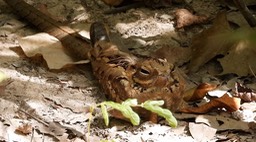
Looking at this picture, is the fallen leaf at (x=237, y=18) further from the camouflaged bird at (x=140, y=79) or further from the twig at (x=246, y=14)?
the camouflaged bird at (x=140, y=79)

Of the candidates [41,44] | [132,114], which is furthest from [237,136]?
[41,44]

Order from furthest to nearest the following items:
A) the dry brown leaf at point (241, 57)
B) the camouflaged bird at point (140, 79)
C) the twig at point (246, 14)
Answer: the twig at point (246, 14) < the dry brown leaf at point (241, 57) < the camouflaged bird at point (140, 79)

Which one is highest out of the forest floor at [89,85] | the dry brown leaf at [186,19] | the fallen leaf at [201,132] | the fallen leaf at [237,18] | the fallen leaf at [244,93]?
the fallen leaf at [237,18]

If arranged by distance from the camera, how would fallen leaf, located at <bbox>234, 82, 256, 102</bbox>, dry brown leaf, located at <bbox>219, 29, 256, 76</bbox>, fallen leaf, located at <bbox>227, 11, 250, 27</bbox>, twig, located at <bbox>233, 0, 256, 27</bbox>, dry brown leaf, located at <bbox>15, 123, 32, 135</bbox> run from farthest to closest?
fallen leaf, located at <bbox>227, 11, 250, 27</bbox>
twig, located at <bbox>233, 0, 256, 27</bbox>
dry brown leaf, located at <bbox>219, 29, 256, 76</bbox>
fallen leaf, located at <bbox>234, 82, 256, 102</bbox>
dry brown leaf, located at <bbox>15, 123, 32, 135</bbox>

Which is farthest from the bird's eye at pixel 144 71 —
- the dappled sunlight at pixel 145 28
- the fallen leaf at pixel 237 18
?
the fallen leaf at pixel 237 18

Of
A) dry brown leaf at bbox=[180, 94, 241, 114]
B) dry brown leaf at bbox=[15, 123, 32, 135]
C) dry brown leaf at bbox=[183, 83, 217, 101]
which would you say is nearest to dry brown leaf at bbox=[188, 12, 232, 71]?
dry brown leaf at bbox=[183, 83, 217, 101]

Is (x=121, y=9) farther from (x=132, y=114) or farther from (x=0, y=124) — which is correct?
(x=132, y=114)

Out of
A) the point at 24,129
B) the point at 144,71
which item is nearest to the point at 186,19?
the point at 144,71

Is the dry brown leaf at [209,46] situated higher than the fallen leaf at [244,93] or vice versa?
the dry brown leaf at [209,46]

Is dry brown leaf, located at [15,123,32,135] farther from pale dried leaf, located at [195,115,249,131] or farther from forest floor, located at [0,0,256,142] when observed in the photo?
pale dried leaf, located at [195,115,249,131]
